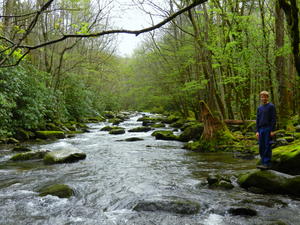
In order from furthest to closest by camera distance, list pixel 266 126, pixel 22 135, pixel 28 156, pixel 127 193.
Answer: pixel 22 135 → pixel 28 156 → pixel 266 126 → pixel 127 193

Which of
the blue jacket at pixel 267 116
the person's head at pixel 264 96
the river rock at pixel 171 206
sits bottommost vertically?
the river rock at pixel 171 206

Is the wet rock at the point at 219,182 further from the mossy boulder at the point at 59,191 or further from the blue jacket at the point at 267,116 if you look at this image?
the mossy boulder at the point at 59,191

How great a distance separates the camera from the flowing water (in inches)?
168

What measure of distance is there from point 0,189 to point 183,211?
445 cm

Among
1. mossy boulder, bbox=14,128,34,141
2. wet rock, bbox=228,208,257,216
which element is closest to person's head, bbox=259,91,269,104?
wet rock, bbox=228,208,257,216

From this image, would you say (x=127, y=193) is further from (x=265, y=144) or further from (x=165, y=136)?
(x=165, y=136)

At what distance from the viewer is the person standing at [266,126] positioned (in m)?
5.64

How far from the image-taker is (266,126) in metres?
5.73

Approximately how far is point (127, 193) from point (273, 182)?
318 cm

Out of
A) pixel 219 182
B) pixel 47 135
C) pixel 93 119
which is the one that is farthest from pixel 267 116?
pixel 93 119

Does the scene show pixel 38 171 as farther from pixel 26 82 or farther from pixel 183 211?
pixel 26 82

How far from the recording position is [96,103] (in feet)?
103

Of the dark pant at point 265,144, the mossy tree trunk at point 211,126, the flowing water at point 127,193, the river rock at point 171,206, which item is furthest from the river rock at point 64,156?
the dark pant at point 265,144

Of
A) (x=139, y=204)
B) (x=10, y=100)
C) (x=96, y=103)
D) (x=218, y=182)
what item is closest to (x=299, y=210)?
(x=218, y=182)
